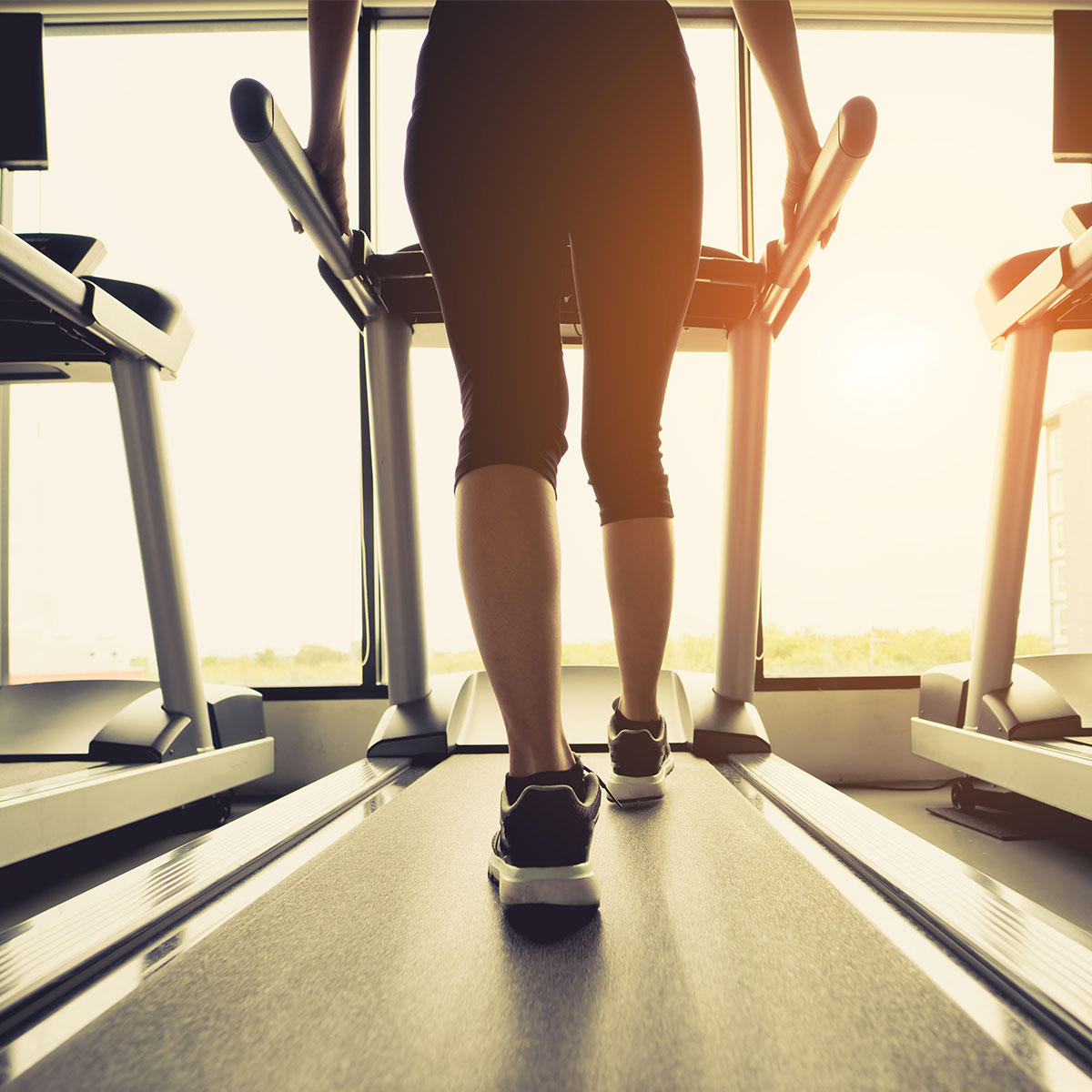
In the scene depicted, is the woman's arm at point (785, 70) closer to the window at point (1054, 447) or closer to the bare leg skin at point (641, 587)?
the bare leg skin at point (641, 587)

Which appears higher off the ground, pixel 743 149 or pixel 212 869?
pixel 743 149

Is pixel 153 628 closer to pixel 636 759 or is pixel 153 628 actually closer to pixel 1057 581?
pixel 636 759

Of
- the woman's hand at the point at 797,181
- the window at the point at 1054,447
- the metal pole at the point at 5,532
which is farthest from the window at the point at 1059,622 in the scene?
the metal pole at the point at 5,532

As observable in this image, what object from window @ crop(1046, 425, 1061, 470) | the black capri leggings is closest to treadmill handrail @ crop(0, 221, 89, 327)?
the black capri leggings

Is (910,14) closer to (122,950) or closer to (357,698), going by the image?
(357,698)

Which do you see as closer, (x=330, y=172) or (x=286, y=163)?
(x=286, y=163)

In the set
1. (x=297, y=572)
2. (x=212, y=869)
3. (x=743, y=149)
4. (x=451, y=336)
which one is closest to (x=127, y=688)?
(x=297, y=572)

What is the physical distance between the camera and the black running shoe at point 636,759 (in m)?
0.97

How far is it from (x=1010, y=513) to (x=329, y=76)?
5.08 feet

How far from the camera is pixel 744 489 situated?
1.50m

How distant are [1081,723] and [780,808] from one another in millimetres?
905

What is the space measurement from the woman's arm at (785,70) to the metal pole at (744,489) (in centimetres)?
A: 45

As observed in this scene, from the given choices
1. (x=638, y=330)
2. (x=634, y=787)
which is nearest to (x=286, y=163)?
(x=638, y=330)

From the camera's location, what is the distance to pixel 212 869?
0.76 metres
